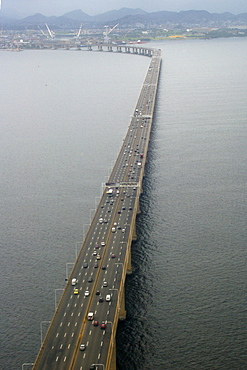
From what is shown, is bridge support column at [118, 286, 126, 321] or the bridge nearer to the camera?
the bridge

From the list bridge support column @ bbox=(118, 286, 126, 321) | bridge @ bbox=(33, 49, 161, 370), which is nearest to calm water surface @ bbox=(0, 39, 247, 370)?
bridge support column @ bbox=(118, 286, 126, 321)

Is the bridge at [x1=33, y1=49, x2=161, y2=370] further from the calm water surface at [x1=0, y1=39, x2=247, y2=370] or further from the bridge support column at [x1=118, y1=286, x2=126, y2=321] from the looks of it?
the calm water surface at [x1=0, y1=39, x2=247, y2=370]

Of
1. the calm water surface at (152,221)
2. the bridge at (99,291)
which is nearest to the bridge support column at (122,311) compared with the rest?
the bridge at (99,291)

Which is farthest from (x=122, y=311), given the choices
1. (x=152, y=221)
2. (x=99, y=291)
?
(x=152, y=221)

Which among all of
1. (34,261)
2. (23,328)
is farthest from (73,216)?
(23,328)

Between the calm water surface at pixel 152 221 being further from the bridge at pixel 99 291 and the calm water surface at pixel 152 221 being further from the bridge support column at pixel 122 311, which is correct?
the bridge at pixel 99 291
